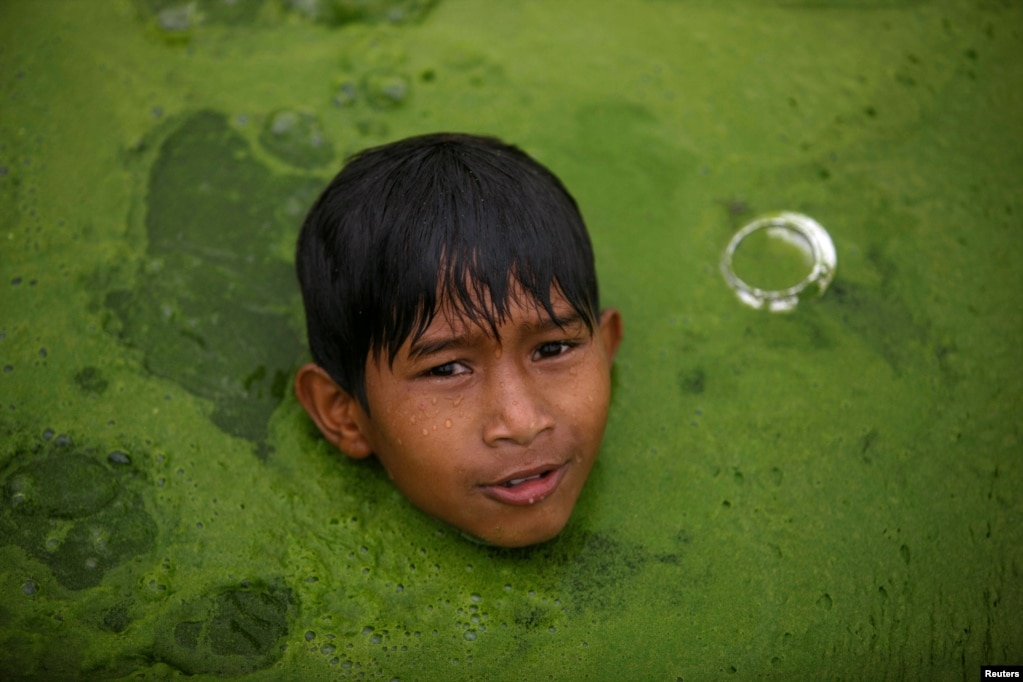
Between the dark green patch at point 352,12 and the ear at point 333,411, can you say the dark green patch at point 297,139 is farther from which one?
the ear at point 333,411

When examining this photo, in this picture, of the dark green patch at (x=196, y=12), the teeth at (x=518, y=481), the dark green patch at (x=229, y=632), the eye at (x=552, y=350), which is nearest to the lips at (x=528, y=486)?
the teeth at (x=518, y=481)

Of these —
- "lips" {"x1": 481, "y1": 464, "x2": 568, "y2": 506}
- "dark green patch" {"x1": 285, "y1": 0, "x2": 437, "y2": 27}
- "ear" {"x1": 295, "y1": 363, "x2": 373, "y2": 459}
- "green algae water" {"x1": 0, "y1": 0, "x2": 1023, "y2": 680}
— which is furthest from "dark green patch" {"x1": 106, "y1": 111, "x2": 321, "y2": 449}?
"lips" {"x1": 481, "y1": 464, "x2": 568, "y2": 506}

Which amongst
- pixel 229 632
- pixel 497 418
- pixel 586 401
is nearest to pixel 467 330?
pixel 497 418

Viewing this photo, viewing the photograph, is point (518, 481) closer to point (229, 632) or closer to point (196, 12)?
point (229, 632)

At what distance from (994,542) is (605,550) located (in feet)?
2.47

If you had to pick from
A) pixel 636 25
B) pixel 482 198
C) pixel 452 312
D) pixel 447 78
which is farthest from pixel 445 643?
pixel 636 25

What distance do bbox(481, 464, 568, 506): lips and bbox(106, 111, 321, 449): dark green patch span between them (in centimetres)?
55

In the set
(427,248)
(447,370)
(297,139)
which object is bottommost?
(447,370)

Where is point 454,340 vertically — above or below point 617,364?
above

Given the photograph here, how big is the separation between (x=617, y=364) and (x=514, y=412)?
51 centimetres

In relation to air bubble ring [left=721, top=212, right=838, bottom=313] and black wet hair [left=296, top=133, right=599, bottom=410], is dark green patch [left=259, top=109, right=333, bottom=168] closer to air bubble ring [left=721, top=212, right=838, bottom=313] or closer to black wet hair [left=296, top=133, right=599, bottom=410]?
→ black wet hair [left=296, top=133, right=599, bottom=410]

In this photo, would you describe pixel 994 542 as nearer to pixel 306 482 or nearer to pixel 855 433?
pixel 855 433

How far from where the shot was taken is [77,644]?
→ 1.89 meters

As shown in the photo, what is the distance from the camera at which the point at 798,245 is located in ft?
7.86
